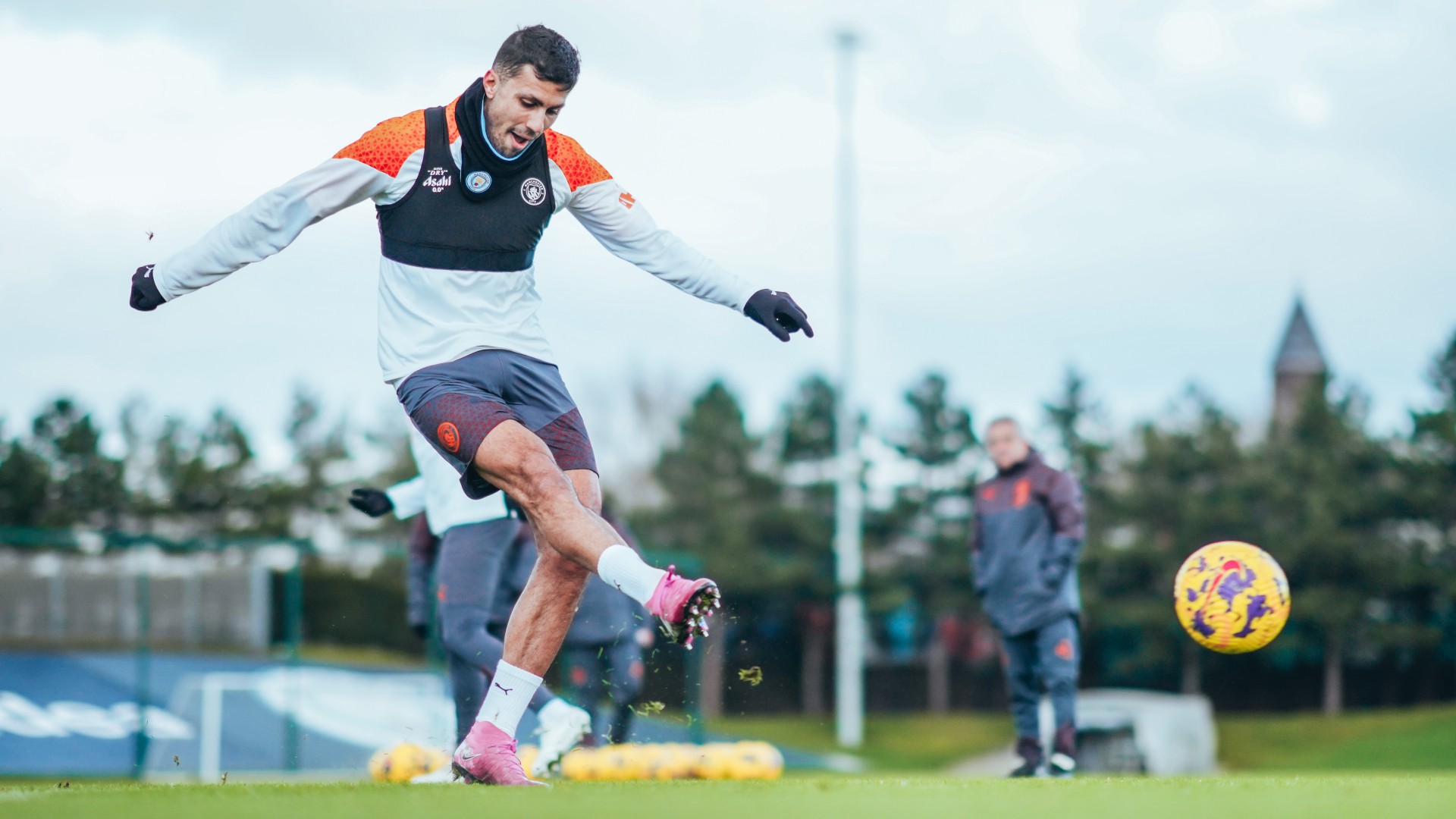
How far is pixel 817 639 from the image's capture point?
42094mm

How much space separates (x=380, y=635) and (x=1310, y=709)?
23.5m

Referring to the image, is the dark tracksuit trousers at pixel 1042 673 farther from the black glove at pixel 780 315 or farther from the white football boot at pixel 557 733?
the black glove at pixel 780 315

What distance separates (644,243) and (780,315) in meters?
0.61

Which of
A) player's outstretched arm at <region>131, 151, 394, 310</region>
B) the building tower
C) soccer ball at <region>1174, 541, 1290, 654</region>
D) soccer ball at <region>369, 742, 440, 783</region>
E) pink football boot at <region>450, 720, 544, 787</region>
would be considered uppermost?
the building tower

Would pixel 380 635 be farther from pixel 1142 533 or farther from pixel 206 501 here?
pixel 1142 533

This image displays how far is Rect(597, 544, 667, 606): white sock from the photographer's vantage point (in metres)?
3.99

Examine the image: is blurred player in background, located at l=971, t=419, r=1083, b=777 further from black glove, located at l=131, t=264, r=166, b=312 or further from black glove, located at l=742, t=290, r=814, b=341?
black glove, located at l=131, t=264, r=166, b=312

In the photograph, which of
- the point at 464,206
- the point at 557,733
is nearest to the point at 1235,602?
the point at 557,733

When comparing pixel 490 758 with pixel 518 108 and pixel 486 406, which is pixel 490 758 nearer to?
pixel 486 406

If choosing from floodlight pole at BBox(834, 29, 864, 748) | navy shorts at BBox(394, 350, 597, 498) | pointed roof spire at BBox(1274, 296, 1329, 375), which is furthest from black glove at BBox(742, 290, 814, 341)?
pointed roof spire at BBox(1274, 296, 1329, 375)

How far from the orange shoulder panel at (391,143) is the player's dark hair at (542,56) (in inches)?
11.4

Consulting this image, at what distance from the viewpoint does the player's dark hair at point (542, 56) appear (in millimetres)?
4551

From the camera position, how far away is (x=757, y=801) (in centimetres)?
352

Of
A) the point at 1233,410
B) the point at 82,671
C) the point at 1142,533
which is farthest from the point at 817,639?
the point at 82,671
